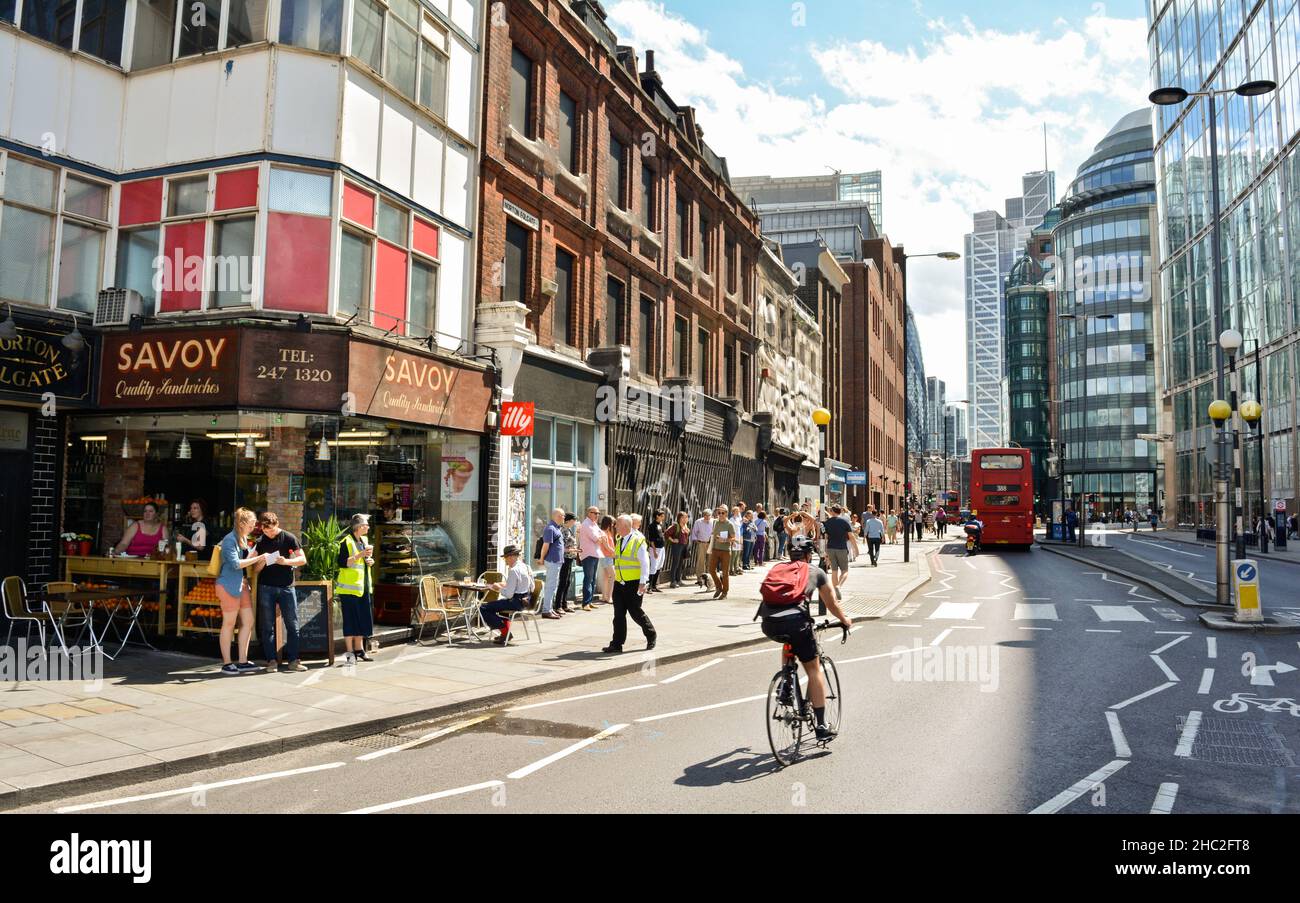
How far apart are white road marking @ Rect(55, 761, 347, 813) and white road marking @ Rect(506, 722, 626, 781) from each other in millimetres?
1447

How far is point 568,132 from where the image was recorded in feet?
61.7

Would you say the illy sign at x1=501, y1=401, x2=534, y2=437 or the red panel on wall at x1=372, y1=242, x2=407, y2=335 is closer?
the red panel on wall at x1=372, y1=242, x2=407, y2=335

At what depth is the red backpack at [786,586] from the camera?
6613 mm

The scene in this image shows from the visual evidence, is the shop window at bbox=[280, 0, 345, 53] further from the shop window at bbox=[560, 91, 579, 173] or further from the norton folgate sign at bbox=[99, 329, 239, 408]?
the shop window at bbox=[560, 91, 579, 173]

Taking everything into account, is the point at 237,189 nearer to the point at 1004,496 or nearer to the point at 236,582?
the point at 236,582

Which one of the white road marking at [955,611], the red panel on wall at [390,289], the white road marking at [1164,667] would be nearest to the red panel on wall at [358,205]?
the red panel on wall at [390,289]

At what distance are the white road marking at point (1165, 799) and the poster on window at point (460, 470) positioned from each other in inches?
437

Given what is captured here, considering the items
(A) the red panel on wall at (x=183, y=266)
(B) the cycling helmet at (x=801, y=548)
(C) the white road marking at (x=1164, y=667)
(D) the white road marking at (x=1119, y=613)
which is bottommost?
(C) the white road marking at (x=1164, y=667)

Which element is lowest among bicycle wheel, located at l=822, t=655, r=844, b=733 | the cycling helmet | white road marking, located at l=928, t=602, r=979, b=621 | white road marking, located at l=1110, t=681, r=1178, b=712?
white road marking, located at l=928, t=602, r=979, b=621

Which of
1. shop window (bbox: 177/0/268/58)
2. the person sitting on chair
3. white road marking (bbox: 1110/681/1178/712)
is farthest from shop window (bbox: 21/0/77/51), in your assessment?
white road marking (bbox: 1110/681/1178/712)

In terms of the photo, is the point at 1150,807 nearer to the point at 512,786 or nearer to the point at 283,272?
the point at 512,786

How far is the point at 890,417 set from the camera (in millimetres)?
72500

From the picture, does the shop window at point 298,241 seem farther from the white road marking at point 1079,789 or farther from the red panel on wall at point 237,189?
the white road marking at point 1079,789

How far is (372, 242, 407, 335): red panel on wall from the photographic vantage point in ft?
41.4
